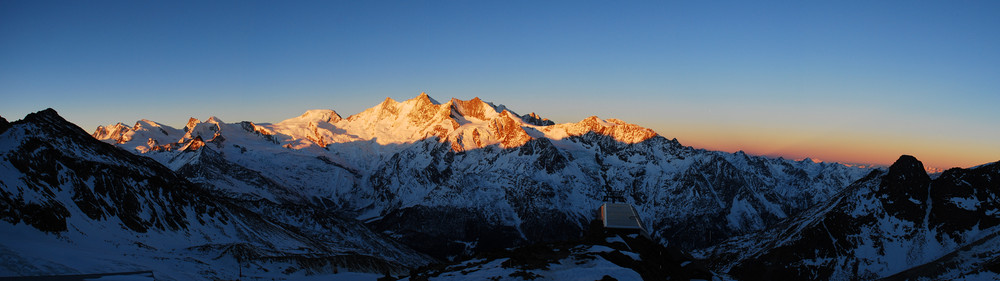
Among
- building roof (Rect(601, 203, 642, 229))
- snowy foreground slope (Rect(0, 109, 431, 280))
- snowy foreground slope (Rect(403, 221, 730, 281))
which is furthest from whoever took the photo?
snowy foreground slope (Rect(0, 109, 431, 280))

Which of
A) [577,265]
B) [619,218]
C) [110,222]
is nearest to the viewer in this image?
[577,265]

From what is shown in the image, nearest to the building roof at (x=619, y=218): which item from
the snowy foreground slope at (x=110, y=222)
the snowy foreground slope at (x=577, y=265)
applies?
the snowy foreground slope at (x=577, y=265)

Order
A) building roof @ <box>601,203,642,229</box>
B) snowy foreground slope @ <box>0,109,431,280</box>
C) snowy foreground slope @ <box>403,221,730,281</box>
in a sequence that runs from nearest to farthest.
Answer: snowy foreground slope @ <box>403,221,730,281</box>
building roof @ <box>601,203,642,229</box>
snowy foreground slope @ <box>0,109,431,280</box>

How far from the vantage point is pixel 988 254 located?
639 ft

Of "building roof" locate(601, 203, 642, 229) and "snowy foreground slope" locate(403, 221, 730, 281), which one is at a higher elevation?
"building roof" locate(601, 203, 642, 229)

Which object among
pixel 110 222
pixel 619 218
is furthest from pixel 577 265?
pixel 110 222

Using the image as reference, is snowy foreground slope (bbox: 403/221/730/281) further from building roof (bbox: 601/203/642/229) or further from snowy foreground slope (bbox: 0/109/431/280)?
snowy foreground slope (bbox: 0/109/431/280)

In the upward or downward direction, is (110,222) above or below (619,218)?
below

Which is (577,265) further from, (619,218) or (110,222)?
(110,222)

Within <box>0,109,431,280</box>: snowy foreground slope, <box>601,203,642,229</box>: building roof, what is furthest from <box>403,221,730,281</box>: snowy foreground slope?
<box>0,109,431,280</box>: snowy foreground slope

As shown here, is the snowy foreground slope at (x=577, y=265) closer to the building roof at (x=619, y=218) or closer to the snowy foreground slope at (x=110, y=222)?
the building roof at (x=619, y=218)

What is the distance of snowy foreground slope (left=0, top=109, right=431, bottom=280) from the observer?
98.1 metres

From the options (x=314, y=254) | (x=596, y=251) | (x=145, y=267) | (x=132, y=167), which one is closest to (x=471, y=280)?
(x=596, y=251)

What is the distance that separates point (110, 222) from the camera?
13250 centimetres
